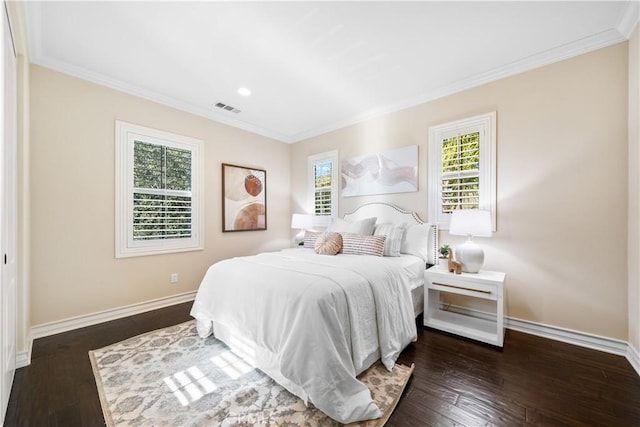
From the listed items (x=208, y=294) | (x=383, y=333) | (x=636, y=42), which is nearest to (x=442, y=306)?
(x=383, y=333)

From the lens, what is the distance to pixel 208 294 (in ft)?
7.72

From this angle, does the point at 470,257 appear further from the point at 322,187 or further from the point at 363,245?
the point at 322,187

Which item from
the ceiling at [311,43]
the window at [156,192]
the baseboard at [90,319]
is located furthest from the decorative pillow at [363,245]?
the baseboard at [90,319]

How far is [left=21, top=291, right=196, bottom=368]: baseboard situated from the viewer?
2.24 metres

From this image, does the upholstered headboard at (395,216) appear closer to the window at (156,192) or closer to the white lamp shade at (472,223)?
the white lamp shade at (472,223)

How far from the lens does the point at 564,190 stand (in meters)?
2.41

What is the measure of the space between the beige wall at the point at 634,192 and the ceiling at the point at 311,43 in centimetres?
29

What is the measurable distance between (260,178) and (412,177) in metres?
2.52

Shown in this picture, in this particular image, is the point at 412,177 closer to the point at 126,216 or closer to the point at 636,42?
the point at 636,42

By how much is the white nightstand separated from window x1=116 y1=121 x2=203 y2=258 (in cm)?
311

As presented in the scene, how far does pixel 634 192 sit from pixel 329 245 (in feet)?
8.65

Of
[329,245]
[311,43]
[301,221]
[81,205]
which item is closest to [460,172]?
[329,245]

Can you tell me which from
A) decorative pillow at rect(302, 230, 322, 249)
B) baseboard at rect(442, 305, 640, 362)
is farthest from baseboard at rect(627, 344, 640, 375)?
A: decorative pillow at rect(302, 230, 322, 249)

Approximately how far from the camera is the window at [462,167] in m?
2.82
